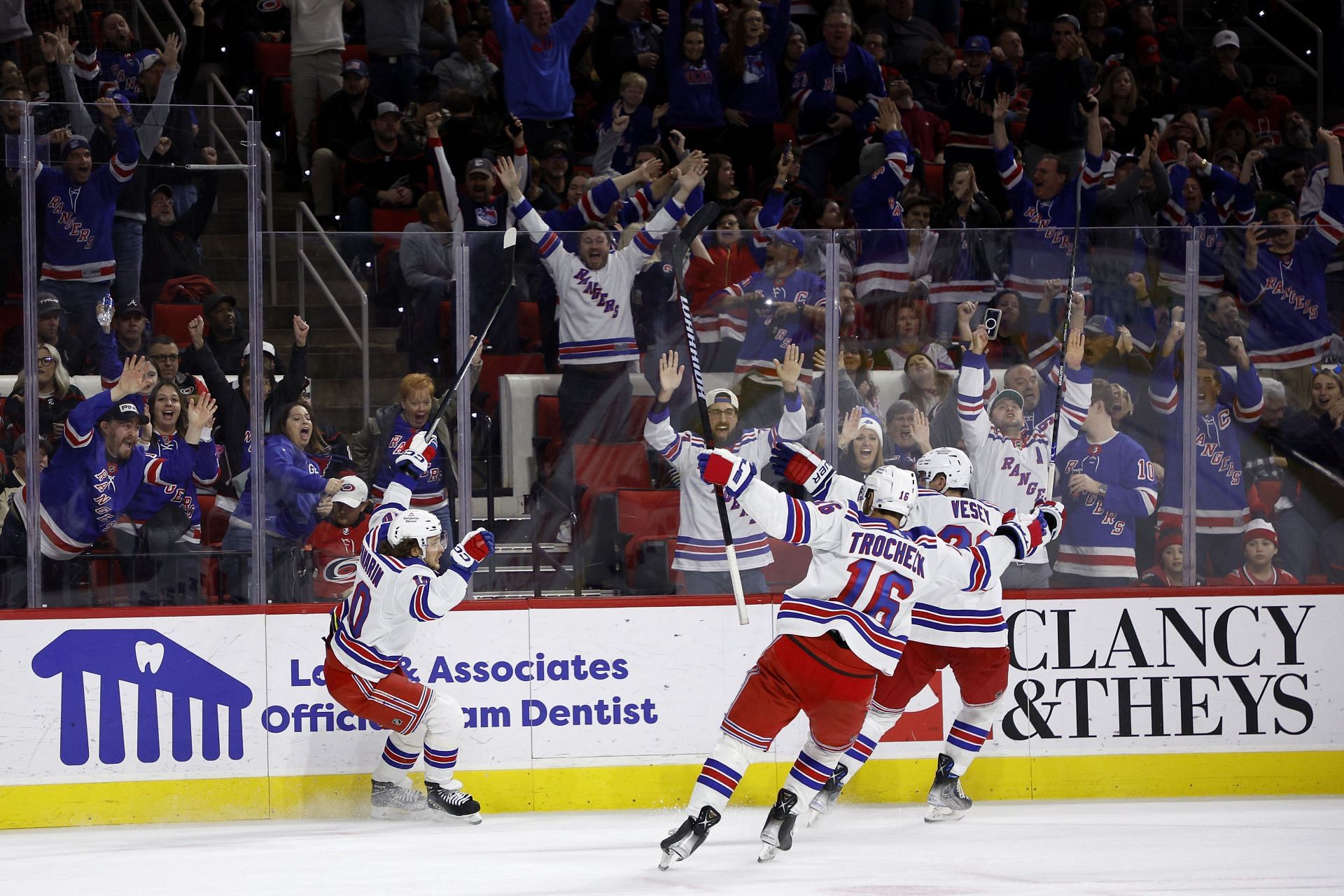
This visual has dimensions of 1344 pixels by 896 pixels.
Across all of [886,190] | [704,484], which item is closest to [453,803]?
[704,484]

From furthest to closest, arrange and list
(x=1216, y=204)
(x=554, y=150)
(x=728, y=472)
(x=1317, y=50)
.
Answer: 1. (x=1317, y=50)
2. (x=1216, y=204)
3. (x=554, y=150)
4. (x=728, y=472)

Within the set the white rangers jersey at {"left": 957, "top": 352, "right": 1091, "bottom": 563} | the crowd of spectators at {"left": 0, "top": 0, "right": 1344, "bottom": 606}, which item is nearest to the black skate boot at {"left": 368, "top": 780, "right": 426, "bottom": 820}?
the crowd of spectators at {"left": 0, "top": 0, "right": 1344, "bottom": 606}

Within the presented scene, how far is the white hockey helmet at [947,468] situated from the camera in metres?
6.00

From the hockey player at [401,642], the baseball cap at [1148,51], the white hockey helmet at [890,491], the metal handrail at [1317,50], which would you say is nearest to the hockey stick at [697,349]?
the white hockey helmet at [890,491]

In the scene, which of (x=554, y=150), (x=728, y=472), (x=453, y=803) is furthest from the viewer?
(x=554, y=150)

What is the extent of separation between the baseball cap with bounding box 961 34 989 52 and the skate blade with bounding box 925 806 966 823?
17.1 ft

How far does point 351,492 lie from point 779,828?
2.12m

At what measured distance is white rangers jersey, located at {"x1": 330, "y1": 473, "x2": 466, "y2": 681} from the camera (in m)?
5.75

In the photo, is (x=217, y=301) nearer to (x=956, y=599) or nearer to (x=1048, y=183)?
(x=956, y=599)

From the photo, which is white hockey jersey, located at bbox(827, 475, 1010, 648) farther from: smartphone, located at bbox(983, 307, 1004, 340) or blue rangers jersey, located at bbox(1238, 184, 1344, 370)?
blue rangers jersey, located at bbox(1238, 184, 1344, 370)

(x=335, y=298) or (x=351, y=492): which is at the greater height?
(x=335, y=298)

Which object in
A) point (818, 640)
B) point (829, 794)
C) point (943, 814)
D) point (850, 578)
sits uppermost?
point (850, 578)

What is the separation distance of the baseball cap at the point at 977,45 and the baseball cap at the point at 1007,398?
383 cm

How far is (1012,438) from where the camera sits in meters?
6.46
